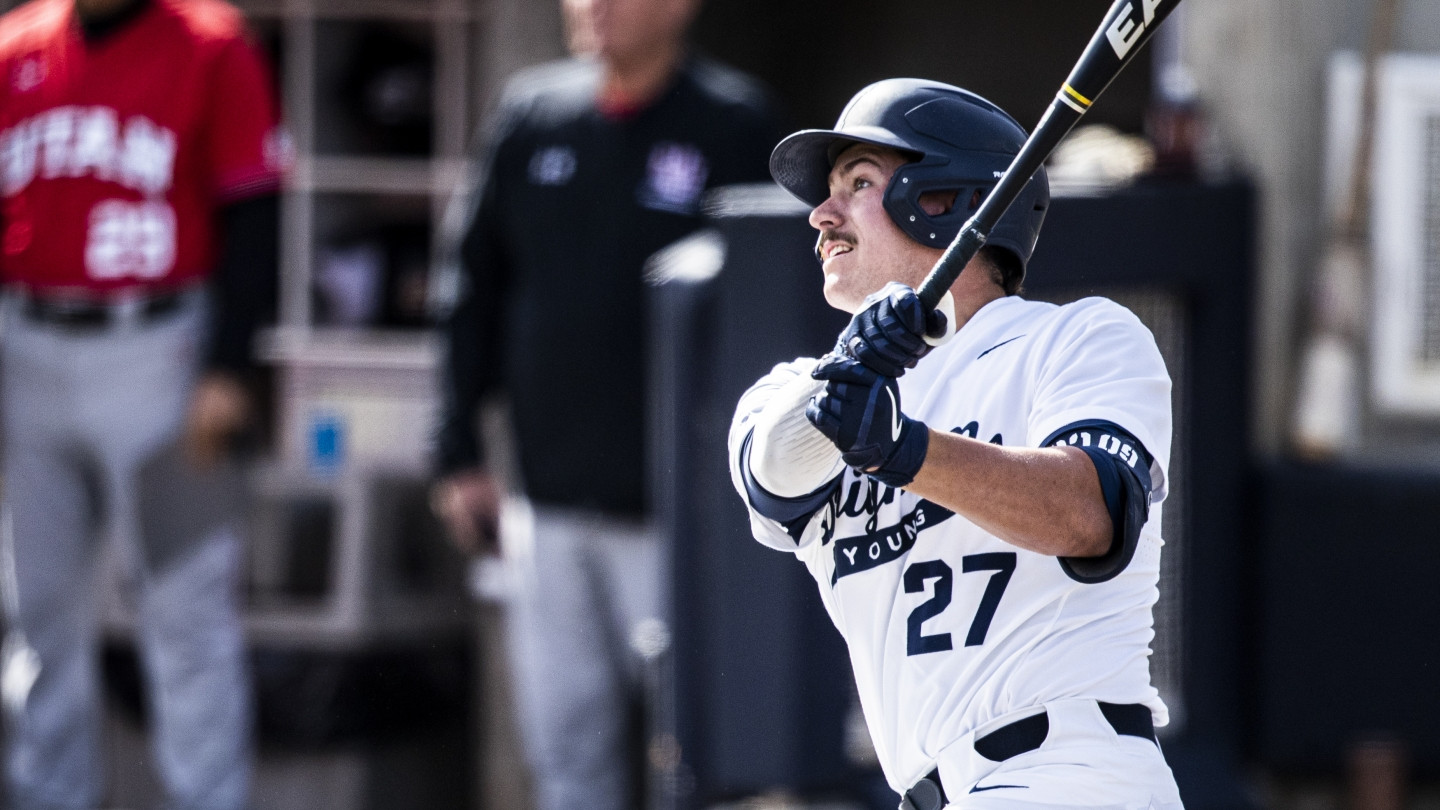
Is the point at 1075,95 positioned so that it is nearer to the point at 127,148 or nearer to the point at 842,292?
the point at 842,292

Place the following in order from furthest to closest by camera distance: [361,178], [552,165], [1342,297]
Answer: [361,178], [1342,297], [552,165]

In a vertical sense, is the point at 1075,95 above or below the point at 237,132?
below

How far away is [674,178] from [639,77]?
8.6 inches

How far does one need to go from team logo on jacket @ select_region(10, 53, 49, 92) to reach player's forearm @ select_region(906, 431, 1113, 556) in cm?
324

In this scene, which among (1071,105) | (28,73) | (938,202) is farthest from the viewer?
(28,73)

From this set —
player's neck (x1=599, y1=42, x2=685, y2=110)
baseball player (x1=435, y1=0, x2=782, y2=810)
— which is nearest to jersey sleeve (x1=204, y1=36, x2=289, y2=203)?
baseball player (x1=435, y1=0, x2=782, y2=810)

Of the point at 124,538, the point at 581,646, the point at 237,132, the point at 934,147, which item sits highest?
the point at 237,132

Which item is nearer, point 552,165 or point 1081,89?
point 1081,89

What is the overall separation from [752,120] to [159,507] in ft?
4.99

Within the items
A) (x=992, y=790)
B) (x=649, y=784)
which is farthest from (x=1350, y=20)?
(x=992, y=790)

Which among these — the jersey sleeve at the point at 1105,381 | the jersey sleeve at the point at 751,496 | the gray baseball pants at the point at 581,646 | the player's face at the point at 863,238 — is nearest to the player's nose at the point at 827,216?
the player's face at the point at 863,238

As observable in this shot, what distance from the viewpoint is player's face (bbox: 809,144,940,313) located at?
4.50 ft

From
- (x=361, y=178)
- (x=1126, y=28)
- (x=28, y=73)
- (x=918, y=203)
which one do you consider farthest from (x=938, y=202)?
(x=361, y=178)

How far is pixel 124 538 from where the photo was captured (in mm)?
4062
